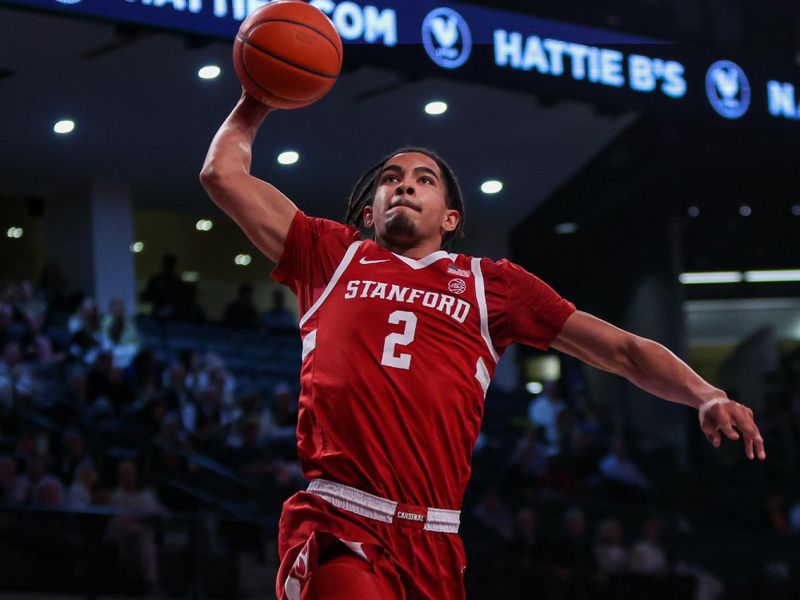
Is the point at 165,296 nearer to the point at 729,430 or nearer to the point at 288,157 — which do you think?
the point at 288,157

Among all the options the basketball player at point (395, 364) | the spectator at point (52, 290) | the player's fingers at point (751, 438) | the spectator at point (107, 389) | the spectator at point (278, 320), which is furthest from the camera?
the spectator at point (278, 320)

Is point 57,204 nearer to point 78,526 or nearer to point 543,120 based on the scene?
point 543,120

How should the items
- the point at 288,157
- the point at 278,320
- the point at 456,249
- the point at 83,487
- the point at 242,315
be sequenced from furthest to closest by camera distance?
the point at 456,249 < the point at 278,320 < the point at 242,315 < the point at 288,157 < the point at 83,487

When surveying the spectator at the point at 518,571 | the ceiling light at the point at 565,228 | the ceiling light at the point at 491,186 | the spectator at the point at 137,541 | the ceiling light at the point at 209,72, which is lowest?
the spectator at the point at 518,571

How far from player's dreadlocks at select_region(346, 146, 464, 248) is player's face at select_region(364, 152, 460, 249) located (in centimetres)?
6

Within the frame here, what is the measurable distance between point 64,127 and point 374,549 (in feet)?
43.1

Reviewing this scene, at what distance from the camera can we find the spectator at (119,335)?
46.9 feet

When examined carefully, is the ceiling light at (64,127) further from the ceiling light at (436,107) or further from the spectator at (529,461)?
the spectator at (529,461)

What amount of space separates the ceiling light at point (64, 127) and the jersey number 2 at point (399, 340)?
41.5 ft

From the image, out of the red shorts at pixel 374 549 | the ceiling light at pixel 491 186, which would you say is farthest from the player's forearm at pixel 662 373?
the ceiling light at pixel 491 186

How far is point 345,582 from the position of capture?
11.5 ft

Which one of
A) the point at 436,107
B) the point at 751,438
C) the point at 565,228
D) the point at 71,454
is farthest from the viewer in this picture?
the point at 565,228

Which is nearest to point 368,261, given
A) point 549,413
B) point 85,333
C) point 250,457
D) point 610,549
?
point 610,549

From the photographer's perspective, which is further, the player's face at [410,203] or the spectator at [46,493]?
the spectator at [46,493]
